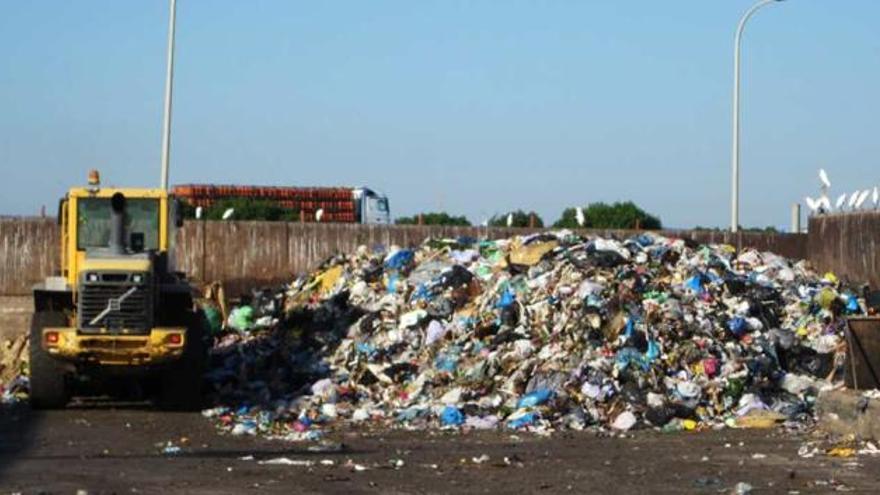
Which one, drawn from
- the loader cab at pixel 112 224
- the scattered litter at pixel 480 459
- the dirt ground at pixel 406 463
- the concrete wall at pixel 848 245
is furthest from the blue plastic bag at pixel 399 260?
the scattered litter at pixel 480 459

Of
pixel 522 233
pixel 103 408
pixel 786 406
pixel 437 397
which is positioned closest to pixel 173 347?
pixel 103 408

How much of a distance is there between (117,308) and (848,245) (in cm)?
1354

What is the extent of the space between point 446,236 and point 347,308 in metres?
5.78

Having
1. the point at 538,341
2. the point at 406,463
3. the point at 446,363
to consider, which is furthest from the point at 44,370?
the point at 406,463

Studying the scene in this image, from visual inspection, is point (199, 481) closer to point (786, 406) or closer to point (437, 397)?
point (437, 397)

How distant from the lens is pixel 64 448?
15930 mm

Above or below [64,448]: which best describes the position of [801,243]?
above

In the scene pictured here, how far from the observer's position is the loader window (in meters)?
20.5

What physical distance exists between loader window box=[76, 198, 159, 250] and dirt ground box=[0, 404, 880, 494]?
8.79ft

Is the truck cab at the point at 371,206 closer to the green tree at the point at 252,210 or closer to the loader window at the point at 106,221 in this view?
the green tree at the point at 252,210

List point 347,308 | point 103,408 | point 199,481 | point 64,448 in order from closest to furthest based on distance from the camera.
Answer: point 199,481, point 64,448, point 103,408, point 347,308

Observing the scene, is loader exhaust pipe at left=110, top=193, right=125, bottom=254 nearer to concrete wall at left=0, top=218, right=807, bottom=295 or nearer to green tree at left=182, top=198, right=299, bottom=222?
concrete wall at left=0, top=218, right=807, bottom=295

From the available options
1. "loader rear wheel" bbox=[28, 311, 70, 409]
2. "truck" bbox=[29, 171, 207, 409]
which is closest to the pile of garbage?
"truck" bbox=[29, 171, 207, 409]

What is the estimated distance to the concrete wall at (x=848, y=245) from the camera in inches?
1025
